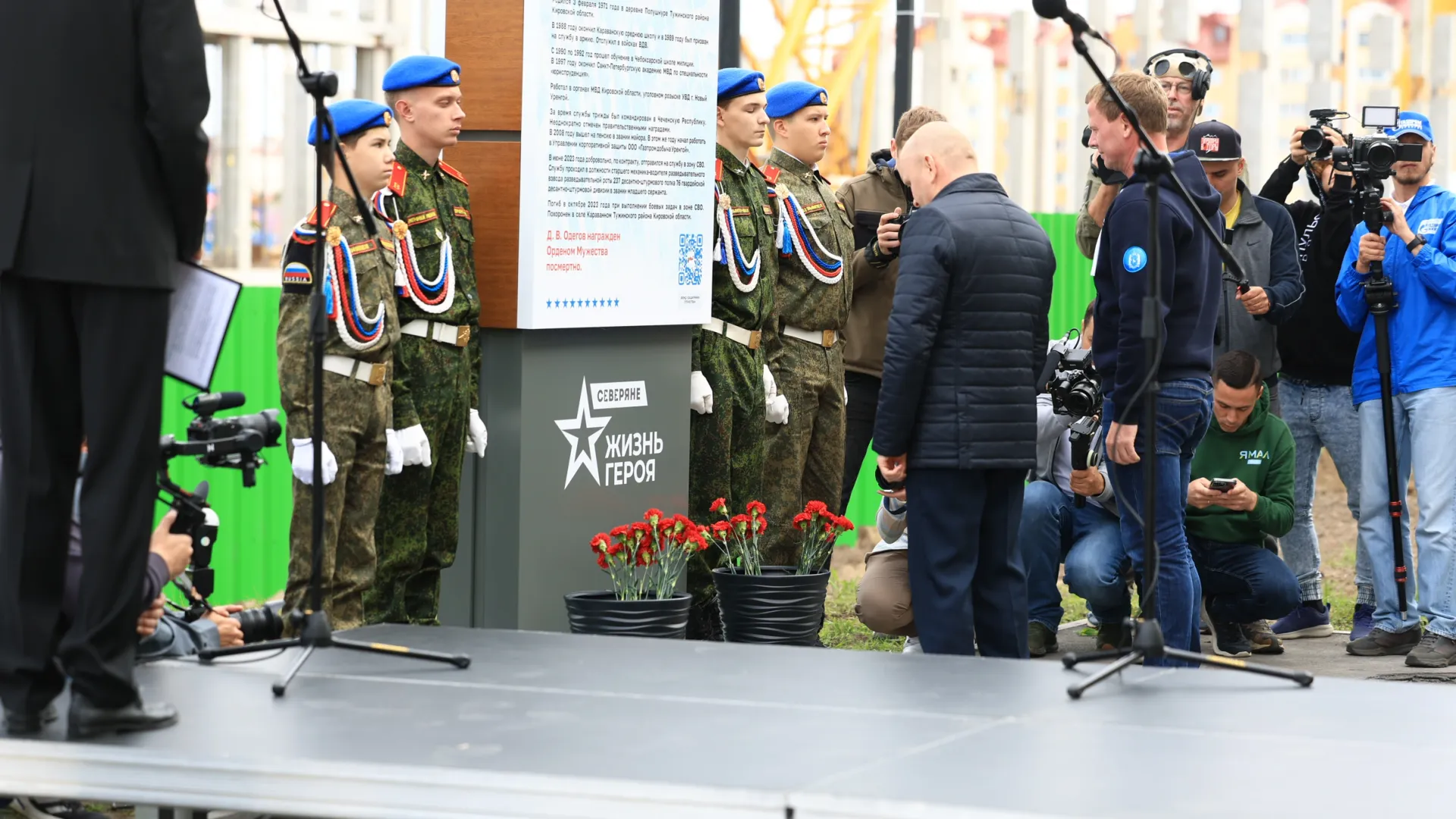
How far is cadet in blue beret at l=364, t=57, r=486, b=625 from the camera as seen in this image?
580 centimetres

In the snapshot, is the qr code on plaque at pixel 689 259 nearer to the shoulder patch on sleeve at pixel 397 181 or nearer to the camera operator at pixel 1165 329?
the shoulder patch on sleeve at pixel 397 181

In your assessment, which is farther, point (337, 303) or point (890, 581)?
point (890, 581)

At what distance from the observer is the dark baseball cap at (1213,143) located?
23.7 ft

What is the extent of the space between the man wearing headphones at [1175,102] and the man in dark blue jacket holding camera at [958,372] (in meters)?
1.55

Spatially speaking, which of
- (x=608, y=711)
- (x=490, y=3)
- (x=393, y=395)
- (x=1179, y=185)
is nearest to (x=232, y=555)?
(x=393, y=395)

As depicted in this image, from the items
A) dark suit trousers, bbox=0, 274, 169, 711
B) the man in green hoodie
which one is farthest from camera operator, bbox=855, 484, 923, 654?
dark suit trousers, bbox=0, 274, 169, 711

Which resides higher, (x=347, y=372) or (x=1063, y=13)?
(x=1063, y=13)

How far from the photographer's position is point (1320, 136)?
7.18 metres

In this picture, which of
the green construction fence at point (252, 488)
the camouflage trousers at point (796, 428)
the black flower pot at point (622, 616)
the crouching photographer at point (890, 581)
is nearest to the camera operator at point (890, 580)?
the crouching photographer at point (890, 581)

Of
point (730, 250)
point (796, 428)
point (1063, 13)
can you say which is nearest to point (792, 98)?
point (730, 250)

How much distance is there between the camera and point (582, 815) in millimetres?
3391

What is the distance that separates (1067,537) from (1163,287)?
5.72 ft

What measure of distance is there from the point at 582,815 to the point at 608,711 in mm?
684

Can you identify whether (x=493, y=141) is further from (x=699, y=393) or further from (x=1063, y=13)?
(x=1063, y=13)
